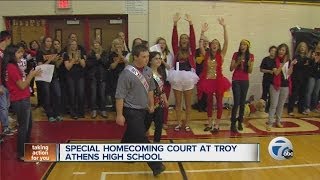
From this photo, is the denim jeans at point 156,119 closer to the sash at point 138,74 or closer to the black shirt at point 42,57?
the sash at point 138,74

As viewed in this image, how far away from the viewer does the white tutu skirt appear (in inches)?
180

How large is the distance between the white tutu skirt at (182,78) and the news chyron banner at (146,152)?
1.77m

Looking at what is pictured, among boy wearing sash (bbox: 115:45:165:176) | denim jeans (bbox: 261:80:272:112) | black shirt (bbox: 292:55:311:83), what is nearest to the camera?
boy wearing sash (bbox: 115:45:165:176)

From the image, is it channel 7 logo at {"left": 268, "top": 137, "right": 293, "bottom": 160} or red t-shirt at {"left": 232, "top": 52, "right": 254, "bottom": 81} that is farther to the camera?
red t-shirt at {"left": 232, "top": 52, "right": 254, "bottom": 81}

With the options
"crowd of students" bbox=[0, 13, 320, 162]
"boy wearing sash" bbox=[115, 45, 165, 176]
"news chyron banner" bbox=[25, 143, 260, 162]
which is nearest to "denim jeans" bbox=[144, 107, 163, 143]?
"crowd of students" bbox=[0, 13, 320, 162]

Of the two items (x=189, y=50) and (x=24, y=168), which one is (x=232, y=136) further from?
(x=24, y=168)

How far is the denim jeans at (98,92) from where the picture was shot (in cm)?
542

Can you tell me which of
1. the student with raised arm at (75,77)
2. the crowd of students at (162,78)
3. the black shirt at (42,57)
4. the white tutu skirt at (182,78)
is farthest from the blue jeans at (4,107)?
the white tutu skirt at (182,78)

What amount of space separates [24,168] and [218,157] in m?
1.81

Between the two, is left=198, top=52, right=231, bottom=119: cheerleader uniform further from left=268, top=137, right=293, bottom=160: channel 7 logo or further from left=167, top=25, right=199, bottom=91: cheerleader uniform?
left=268, top=137, right=293, bottom=160: channel 7 logo

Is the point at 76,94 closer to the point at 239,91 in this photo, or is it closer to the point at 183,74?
the point at 183,74

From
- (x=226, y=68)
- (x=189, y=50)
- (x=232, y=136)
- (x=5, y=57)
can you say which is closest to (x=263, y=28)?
(x=226, y=68)

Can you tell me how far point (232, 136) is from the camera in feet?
14.5

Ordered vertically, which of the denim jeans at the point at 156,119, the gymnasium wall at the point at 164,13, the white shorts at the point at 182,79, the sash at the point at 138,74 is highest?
the gymnasium wall at the point at 164,13
